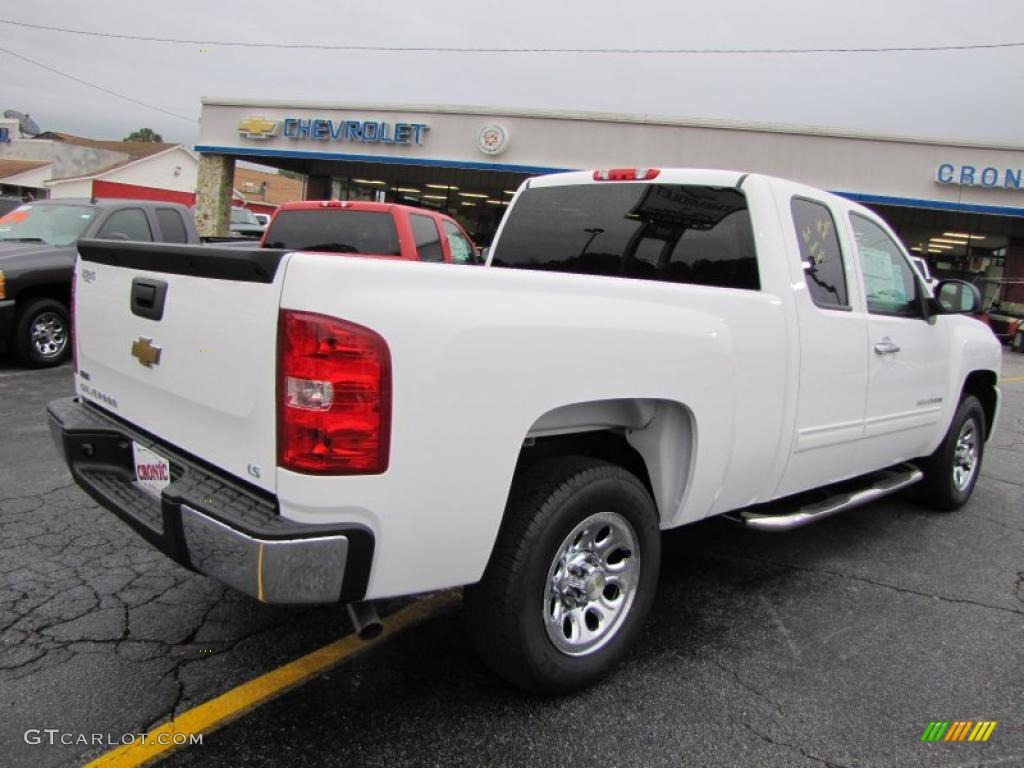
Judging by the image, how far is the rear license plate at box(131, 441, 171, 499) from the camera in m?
2.53

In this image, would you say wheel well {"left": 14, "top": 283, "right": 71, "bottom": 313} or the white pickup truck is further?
wheel well {"left": 14, "top": 283, "right": 71, "bottom": 313}

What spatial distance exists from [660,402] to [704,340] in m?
0.28

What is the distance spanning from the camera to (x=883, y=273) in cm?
419

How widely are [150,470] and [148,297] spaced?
0.59 meters

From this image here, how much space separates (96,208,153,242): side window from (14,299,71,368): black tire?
101 centimetres

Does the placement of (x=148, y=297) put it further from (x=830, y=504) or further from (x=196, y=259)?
(x=830, y=504)

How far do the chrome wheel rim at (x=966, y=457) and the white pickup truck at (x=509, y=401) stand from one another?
1.59 m

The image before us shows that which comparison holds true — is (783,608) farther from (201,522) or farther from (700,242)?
(201,522)

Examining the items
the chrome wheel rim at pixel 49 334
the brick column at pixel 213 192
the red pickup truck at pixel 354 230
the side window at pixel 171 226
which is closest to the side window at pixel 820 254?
the red pickup truck at pixel 354 230

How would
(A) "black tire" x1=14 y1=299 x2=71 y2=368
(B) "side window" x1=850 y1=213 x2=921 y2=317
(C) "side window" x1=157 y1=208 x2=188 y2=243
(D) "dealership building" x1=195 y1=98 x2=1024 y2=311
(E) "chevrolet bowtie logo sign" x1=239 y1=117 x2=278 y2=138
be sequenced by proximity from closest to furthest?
(B) "side window" x1=850 y1=213 x2=921 y2=317
(A) "black tire" x1=14 y1=299 x2=71 y2=368
(C) "side window" x1=157 y1=208 x2=188 y2=243
(D) "dealership building" x1=195 y1=98 x2=1024 y2=311
(E) "chevrolet bowtie logo sign" x1=239 y1=117 x2=278 y2=138

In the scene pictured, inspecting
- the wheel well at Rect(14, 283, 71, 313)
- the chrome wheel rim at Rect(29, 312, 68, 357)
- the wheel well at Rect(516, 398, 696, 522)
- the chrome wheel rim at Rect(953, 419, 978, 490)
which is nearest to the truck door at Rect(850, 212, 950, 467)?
the chrome wheel rim at Rect(953, 419, 978, 490)

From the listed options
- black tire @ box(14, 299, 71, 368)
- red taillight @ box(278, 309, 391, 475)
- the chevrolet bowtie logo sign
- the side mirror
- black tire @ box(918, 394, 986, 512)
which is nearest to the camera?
red taillight @ box(278, 309, 391, 475)

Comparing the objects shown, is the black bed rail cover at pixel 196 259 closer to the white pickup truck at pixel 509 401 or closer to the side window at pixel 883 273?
the white pickup truck at pixel 509 401

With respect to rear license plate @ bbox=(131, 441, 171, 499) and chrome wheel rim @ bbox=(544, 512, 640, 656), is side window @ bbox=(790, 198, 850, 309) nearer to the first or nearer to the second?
chrome wheel rim @ bbox=(544, 512, 640, 656)
